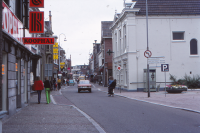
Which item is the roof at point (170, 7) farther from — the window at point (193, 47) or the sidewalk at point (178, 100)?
the sidewalk at point (178, 100)

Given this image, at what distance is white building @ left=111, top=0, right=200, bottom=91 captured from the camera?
1181 inches

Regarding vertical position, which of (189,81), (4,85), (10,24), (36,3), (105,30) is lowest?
(189,81)

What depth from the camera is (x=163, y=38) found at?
99.8 feet

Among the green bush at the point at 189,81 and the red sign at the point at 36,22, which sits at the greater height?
the red sign at the point at 36,22

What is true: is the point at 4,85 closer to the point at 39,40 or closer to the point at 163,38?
the point at 39,40

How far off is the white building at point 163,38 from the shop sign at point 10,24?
61.7 ft

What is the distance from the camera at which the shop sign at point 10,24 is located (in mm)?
9354

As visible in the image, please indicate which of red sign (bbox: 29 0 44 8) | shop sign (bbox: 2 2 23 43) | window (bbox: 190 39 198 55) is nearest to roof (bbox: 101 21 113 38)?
window (bbox: 190 39 198 55)

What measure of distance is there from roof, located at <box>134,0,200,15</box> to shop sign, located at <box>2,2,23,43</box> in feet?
65.8

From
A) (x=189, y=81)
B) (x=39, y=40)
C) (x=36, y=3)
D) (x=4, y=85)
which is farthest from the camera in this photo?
(x=189, y=81)

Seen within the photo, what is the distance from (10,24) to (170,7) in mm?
24287

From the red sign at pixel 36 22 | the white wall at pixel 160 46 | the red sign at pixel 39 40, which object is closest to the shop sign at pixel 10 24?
the red sign at pixel 39 40

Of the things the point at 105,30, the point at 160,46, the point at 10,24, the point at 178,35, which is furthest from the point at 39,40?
the point at 105,30

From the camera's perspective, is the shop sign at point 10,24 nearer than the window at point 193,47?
Yes
